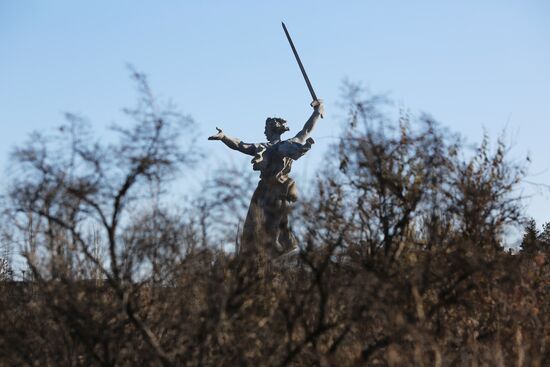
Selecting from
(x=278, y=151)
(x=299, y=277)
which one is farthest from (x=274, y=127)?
(x=299, y=277)

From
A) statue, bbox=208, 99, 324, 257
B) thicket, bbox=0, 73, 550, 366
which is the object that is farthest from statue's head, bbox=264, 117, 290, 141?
thicket, bbox=0, 73, 550, 366

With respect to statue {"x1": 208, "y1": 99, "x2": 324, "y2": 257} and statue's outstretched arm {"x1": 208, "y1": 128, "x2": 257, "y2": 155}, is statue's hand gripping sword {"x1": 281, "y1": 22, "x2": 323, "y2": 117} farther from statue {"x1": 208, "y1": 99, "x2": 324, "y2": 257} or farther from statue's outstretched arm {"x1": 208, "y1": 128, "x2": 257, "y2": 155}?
statue's outstretched arm {"x1": 208, "y1": 128, "x2": 257, "y2": 155}

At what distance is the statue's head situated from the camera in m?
26.6

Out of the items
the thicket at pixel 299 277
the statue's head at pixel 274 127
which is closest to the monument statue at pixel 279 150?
the statue's head at pixel 274 127

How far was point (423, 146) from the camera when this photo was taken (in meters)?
16.5

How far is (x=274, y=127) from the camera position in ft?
87.4

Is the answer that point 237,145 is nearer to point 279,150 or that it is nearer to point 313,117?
point 279,150

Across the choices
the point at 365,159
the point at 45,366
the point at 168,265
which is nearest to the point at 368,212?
the point at 365,159

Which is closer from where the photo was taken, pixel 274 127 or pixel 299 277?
pixel 299 277

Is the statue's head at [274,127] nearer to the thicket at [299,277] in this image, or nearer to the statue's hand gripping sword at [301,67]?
the statue's hand gripping sword at [301,67]

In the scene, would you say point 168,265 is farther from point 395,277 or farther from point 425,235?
point 425,235

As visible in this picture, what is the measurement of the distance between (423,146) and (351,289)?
278 cm

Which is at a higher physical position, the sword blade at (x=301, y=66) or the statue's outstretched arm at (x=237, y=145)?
the sword blade at (x=301, y=66)

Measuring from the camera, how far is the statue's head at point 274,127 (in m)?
26.6
